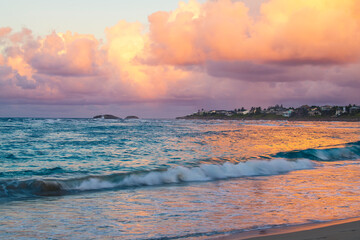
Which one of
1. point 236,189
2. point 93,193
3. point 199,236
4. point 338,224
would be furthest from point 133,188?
point 338,224

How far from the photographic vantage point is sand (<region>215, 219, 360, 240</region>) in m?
6.16

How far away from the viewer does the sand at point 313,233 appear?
20.2ft

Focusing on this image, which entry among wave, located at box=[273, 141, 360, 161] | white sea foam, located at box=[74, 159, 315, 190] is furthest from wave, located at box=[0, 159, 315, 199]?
wave, located at box=[273, 141, 360, 161]

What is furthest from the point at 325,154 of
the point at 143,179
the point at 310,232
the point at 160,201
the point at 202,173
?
the point at 310,232

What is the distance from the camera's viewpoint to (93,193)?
12.1 m

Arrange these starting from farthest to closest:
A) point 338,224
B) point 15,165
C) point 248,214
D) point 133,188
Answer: point 15,165 < point 133,188 < point 248,214 < point 338,224

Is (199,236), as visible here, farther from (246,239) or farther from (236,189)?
(236,189)

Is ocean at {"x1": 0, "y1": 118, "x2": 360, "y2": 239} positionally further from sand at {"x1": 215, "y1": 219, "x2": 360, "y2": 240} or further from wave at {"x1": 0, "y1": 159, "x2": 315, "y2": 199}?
sand at {"x1": 215, "y1": 219, "x2": 360, "y2": 240}

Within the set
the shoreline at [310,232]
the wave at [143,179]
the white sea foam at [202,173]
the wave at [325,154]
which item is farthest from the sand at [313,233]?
the wave at [325,154]

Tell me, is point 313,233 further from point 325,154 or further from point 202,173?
point 325,154

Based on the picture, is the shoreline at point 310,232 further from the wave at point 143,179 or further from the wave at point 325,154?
the wave at point 325,154

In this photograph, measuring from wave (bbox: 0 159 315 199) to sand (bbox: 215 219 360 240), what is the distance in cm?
789

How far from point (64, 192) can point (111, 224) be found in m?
5.51

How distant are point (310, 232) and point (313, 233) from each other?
116mm
